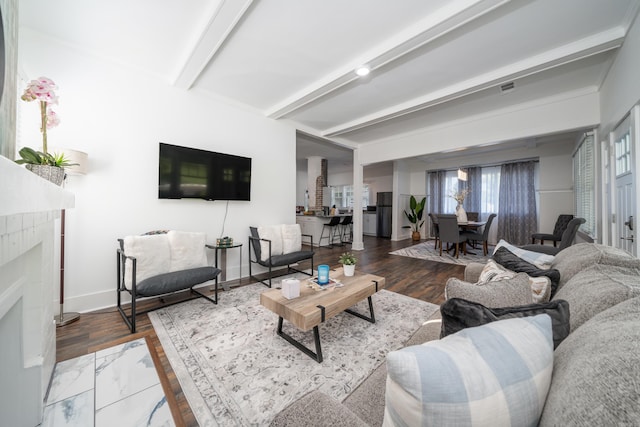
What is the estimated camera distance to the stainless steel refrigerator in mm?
8086

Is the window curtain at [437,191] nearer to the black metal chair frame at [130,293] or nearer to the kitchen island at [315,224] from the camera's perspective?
the kitchen island at [315,224]

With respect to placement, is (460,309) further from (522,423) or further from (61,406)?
(61,406)

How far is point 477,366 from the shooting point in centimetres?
50

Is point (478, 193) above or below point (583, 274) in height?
above

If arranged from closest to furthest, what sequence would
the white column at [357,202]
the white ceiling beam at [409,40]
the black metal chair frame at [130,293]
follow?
the white ceiling beam at [409,40] < the black metal chair frame at [130,293] < the white column at [357,202]

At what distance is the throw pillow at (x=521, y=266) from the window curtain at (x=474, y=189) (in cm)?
601

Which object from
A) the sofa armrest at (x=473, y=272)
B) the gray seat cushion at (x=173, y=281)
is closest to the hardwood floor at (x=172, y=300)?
the gray seat cushion at (x=173, y=281)

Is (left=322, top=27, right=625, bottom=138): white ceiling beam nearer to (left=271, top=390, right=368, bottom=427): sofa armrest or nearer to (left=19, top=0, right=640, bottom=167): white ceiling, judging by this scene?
(left=19, top=0, right=640, bottom=167): white ceiling

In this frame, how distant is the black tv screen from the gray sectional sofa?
3041mm

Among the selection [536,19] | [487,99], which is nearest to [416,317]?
[536,19]

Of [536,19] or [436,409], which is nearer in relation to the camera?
[436,409]

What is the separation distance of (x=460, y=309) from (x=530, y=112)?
4448 mm

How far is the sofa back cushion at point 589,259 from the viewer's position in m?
1.12

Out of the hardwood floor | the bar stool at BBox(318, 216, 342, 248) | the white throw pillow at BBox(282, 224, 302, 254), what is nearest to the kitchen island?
the bar stool at BBox(318, 216, 342, 248)
